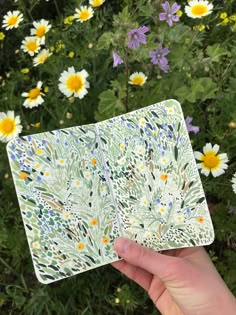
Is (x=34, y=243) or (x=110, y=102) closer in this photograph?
(x=34, y=243)

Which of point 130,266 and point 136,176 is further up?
point 136,176

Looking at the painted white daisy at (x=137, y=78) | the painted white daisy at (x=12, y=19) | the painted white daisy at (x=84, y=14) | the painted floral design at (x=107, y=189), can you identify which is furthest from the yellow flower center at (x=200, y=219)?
the painted white daisy at (x=12, y=19)

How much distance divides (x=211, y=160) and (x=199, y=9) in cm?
67

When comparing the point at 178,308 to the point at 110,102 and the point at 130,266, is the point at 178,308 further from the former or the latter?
the point at 110,102

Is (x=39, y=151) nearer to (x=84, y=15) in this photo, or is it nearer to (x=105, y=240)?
(x=105, y=240)

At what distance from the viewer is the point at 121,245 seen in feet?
3.74

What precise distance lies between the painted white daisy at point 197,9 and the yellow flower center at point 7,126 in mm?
781

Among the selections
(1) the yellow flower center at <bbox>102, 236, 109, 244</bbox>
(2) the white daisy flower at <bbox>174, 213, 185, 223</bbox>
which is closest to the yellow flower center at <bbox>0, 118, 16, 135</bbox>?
(1) the yellow flower center at <bbox>102, 236, 109, 244</bbox>

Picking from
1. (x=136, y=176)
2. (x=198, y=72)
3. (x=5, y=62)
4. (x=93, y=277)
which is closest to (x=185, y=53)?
(x=198, y=72)

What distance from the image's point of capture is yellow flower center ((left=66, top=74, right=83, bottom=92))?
1.54m

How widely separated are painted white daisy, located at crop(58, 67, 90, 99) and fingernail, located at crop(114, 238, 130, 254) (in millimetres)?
591

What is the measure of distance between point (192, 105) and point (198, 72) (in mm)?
121

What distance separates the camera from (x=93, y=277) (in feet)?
5.40

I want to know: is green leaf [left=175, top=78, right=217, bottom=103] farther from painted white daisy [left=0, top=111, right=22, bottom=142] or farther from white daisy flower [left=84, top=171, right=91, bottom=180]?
painted white daisy [left=0, top=111, right=22, bottom=142]
